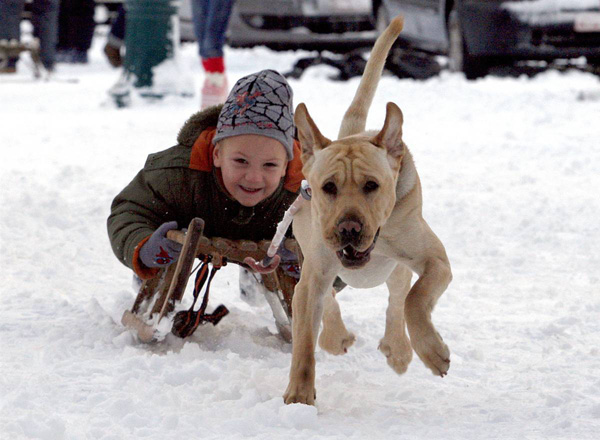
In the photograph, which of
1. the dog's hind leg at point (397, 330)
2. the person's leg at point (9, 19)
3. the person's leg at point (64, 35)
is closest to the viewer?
the dog's hind leg at point (397, 330)

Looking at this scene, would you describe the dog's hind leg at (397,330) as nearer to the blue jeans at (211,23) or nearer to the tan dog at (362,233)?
the tan dog at (362,233)

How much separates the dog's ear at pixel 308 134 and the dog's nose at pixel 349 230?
379mm

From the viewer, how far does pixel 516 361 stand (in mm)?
3812

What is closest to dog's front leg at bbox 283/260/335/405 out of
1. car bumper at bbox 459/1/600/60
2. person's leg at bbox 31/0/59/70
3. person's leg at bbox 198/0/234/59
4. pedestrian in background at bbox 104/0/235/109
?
pedestrian in background at bbox 104/0/235/109

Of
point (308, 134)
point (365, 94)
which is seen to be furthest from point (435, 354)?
point (365, 94)

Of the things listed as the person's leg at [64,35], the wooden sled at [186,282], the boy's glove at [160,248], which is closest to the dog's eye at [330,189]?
the wooden sled at [186,282]

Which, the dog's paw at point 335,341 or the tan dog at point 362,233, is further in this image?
the dog's paw at point 335,341

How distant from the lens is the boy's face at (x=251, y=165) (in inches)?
148

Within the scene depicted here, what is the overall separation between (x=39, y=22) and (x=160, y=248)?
11994 mm

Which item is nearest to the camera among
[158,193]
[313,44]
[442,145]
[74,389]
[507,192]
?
[74,389]

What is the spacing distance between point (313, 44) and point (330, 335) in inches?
390

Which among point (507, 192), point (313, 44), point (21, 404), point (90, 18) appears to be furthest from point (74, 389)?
point (90, 18)

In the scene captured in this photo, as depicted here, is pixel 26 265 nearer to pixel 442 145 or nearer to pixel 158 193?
pixel 158 193

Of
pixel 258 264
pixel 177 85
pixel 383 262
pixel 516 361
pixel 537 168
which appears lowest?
pixel 177 85
